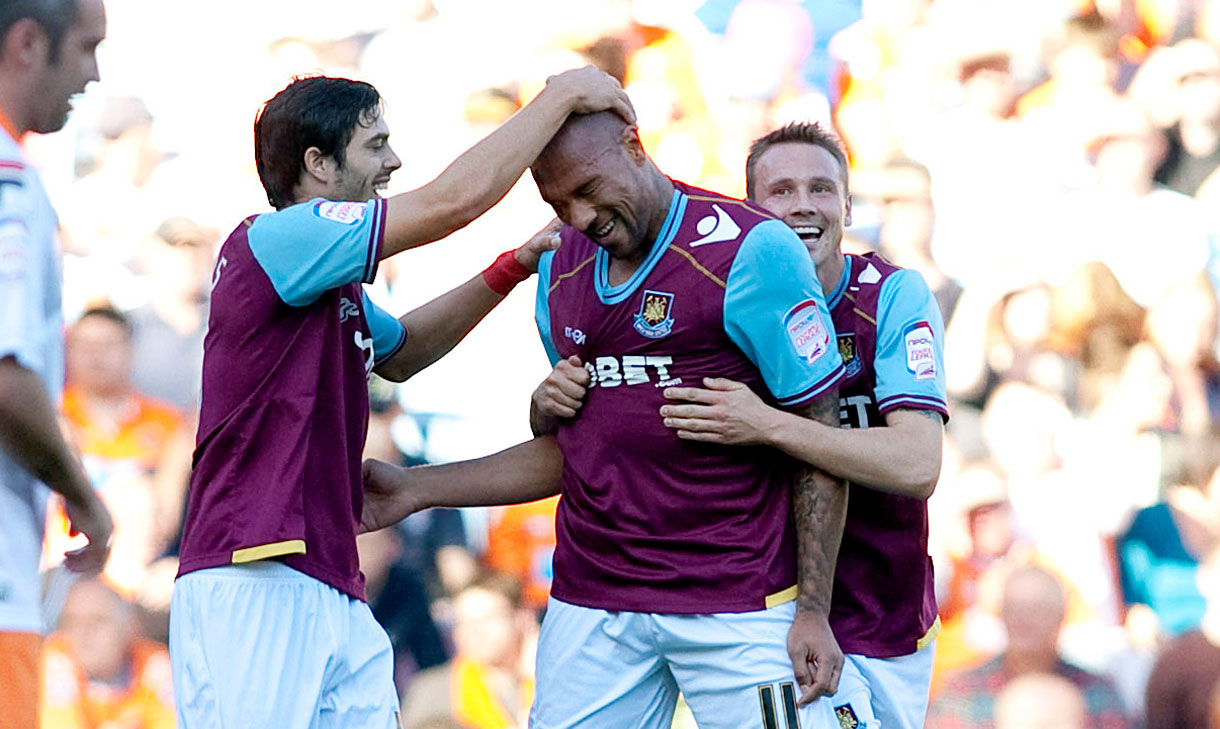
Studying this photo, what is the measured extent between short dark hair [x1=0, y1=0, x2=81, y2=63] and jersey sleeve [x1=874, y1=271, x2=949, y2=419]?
4.77 feet

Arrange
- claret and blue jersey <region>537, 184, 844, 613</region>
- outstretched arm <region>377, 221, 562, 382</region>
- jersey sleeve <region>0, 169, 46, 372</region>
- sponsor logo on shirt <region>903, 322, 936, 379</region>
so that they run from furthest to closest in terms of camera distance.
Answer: outstretched arm <region>377, 221, 562, 382</region>
sponsor logo on shirt <region>903, 322, 936, 379</region>
claret and blue jersey <region>537, 184, 844, 613</region>
jersey sleeve <region>0, 169, 46, 372</region>

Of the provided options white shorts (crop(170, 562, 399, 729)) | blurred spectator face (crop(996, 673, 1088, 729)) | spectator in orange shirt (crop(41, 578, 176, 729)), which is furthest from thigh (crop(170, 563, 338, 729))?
blurred spectator face (crop(996, 673, 1088, 729))

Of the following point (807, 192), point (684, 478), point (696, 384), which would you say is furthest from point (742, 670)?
point (807, 192)

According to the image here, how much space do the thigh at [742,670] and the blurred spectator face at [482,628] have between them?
248 cm

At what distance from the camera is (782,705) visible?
227 centimetres

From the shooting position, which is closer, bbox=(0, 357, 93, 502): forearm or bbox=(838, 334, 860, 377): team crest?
bbox=(0, 357, 93, 502): forearm

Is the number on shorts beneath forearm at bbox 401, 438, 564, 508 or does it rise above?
beneath

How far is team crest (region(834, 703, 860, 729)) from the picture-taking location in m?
2.38

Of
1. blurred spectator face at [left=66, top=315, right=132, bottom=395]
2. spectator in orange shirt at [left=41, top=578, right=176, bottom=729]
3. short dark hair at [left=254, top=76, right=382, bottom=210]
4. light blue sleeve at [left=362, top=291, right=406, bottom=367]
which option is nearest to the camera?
short dark hair at [left=254, top=76, right=382, bottom=210]

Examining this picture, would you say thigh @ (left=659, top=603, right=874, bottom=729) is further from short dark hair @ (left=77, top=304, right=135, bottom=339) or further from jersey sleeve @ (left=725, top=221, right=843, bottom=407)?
short dark hair @ (left=77, top=304, right=135, bottom=339)

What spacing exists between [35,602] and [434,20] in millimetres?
3375

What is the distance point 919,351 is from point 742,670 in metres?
0.66

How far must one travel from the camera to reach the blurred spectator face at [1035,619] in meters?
4.88

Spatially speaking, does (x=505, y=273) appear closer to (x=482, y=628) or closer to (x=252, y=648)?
(x=252, y=648)
